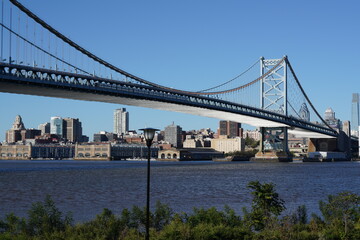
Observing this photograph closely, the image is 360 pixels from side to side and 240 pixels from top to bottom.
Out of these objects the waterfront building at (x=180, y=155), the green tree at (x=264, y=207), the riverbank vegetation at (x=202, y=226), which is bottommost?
the riverbank vegetation at (x=202, y=226)

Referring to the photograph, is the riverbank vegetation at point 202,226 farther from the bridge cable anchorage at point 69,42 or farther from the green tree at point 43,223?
the bridge cable anchorage at point 69,42

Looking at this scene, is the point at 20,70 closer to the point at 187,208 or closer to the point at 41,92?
the point at 41,92

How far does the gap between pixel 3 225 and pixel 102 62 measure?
60.0m

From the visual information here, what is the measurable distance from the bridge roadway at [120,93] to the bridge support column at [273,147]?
3491mm

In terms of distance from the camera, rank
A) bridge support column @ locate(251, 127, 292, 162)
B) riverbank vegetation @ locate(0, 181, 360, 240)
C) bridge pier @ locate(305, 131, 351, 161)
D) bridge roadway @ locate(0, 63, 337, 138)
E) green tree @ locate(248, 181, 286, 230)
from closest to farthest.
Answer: riverbank vegetation @ locate(0, 181, 360, 240) < green tree @ locate(248, 181, 286, 230) < bridge roadway @ locate(0, 63, 337, 138) < bridge support column @ locate(251, 127, 292, 162) < bridge pier @ locate(305, 131, 351, 161)

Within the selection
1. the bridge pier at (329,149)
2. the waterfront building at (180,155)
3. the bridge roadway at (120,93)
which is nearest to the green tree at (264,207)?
the bridge roadway at (120,93)

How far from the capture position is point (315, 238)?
1546cm

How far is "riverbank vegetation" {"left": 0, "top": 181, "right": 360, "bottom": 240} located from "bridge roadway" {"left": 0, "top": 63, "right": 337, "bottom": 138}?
40.0 m

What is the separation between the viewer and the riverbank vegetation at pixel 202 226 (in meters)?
14.9

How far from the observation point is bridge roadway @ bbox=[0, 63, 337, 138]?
189ft

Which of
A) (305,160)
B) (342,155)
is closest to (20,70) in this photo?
(305,160)

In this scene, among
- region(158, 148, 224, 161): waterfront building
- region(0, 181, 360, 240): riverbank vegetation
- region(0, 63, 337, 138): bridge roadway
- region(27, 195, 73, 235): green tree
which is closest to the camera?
region(0, 181, 360, 240): riverbank vegetation

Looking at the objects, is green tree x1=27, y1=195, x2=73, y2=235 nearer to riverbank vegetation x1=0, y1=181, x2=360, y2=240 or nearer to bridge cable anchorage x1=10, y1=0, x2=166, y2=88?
riverbank vegetation x1=0, y1=181, x2=360, y2=240

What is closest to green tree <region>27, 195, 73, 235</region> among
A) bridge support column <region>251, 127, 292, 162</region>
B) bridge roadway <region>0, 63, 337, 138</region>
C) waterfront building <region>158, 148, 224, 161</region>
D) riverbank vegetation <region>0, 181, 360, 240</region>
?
riverbank vegetation <region>0, 181, 360, 240</region>
